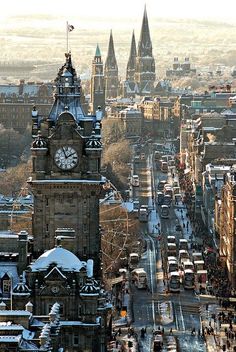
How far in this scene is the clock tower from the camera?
62.4 meters

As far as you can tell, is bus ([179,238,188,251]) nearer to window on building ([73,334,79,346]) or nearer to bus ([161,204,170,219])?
bus ([161,204,170,219])

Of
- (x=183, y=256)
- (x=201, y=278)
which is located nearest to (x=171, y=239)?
(x=183, y=256)

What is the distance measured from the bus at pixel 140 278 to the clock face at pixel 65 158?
2909 cm

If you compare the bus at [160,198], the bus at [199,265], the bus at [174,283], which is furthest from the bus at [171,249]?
the bus at [160,198]

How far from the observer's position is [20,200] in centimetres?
10375

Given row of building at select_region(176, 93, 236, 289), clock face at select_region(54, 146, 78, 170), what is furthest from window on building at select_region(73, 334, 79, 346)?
row of building at select_region(176, 93, 236, 289)

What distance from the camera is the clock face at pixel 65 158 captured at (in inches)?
2458

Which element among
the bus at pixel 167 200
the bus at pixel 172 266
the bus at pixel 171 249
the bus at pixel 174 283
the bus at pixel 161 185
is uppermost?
the bus at pixel 161 185

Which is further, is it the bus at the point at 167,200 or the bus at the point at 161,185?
the bus at the point at 161,185

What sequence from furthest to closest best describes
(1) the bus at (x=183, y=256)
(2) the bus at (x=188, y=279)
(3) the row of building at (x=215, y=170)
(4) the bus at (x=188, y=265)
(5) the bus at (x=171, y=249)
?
(5) the bus at (x=171, y=249) → (1) the bus at (x=183, y=256) → (3) the row of building at (x=215, y=170) → (4) the bus at (x=188, y=265) → (2) the bus at (x=188, y=279)

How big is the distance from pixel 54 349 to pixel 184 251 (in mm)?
54081

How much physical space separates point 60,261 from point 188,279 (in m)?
33.6

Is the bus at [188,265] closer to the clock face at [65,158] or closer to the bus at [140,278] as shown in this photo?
the bus at [140,278]

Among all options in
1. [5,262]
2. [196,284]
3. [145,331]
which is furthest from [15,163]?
[5,262]
